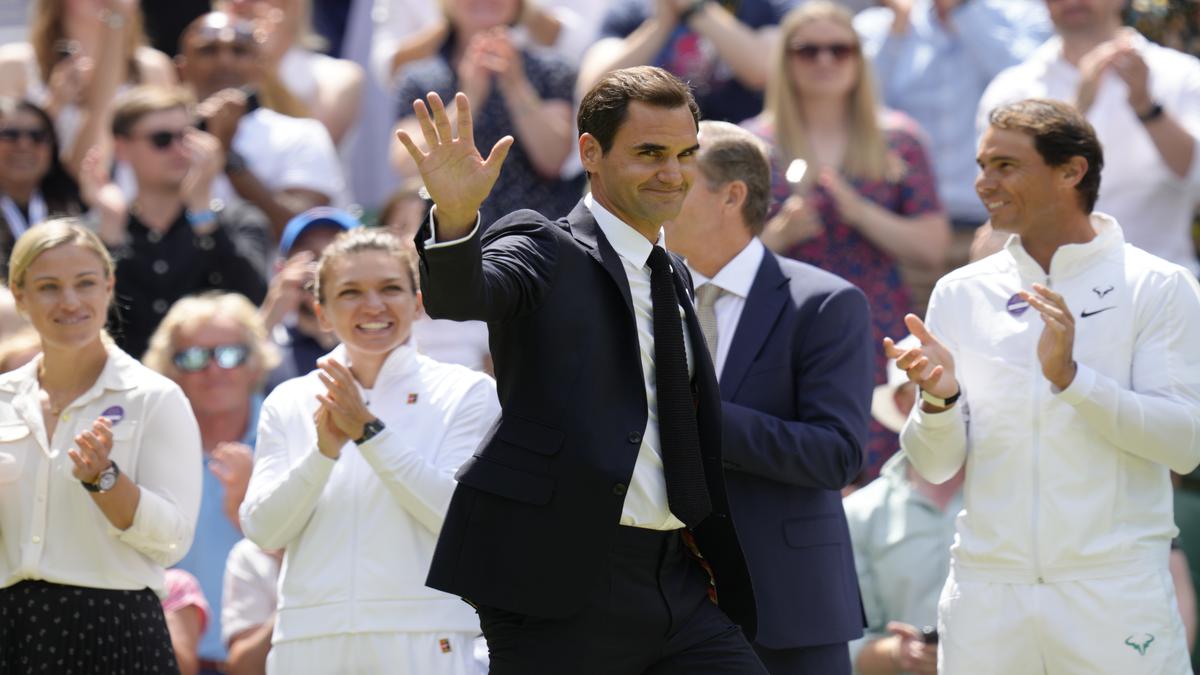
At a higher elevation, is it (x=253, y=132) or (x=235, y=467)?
(x=253, y=132)

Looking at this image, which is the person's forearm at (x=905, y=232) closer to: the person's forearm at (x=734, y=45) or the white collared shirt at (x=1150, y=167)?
the white collared shirt at (x=1150, y=167)

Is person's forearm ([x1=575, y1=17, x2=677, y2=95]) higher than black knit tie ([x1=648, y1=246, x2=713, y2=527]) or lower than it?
higher

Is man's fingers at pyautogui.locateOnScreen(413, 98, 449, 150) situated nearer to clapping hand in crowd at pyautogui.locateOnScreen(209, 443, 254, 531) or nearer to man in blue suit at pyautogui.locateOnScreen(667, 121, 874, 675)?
man in blue suit at pyautogui.locateOnScreen(667, 121, 874, 675)

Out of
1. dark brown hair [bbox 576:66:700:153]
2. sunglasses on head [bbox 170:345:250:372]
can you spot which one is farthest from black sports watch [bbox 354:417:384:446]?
sunglasses on head [bbox 170:345:250:372]

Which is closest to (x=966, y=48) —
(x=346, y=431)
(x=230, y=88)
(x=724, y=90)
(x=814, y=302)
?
(x=724, y=90)

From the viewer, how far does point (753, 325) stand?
17.8 feet

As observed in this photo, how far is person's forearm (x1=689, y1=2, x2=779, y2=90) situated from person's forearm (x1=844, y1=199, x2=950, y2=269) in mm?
1353

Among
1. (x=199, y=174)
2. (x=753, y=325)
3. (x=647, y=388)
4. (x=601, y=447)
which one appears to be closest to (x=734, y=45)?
(x=199, y=174)

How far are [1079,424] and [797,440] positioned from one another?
30.8 inches

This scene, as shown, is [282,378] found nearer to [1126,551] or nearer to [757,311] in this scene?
[757,311]

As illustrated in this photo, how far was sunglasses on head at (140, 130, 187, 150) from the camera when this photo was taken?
862 cm

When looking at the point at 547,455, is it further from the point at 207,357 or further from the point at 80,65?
the point at 80,65

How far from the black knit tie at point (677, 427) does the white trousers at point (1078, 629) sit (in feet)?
3.65

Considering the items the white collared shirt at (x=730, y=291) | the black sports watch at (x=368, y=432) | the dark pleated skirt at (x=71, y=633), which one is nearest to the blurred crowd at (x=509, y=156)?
the dark pleated skirt at (x=71, y=633)
